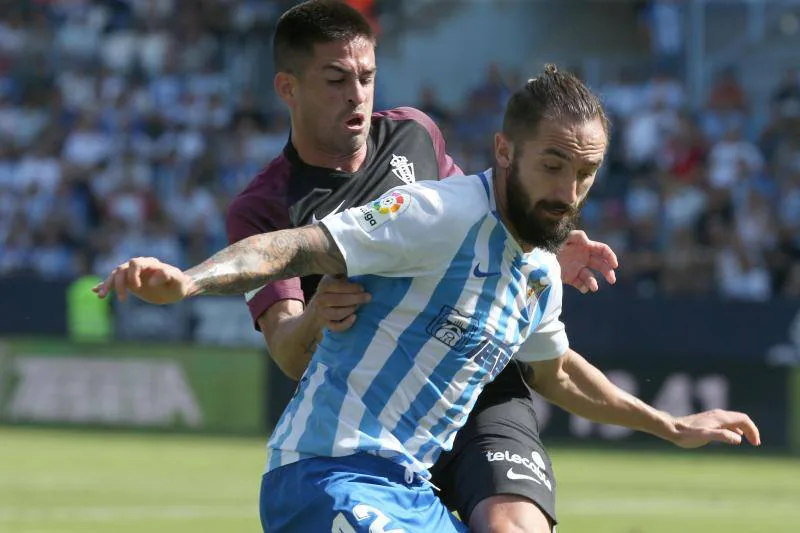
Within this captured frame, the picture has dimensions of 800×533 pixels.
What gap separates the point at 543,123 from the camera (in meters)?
4.79

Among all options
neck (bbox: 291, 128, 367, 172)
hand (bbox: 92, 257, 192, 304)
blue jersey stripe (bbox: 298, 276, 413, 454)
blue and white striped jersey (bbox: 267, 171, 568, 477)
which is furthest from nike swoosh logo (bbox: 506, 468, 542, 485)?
hand (bbox: 92, 257, 192, 304)

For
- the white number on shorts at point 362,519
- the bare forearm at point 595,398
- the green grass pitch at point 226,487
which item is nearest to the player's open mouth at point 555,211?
the white number on shorts at point 362,519

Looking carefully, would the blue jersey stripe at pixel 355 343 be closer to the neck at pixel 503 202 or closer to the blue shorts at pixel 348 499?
the blue shorts at pixel 348 499

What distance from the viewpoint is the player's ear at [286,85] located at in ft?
21.5

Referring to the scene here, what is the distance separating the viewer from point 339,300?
484 cm

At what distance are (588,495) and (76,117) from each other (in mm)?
14132

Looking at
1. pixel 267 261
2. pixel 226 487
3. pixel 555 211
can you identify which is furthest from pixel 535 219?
pixel 226 487

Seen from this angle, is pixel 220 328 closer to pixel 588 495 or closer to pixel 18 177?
pixel 18 177

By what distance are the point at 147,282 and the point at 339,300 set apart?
96 cm

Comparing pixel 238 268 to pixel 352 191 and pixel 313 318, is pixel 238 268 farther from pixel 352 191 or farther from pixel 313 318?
pixel 352 191

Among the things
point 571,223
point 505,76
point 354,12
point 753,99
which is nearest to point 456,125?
point 505,76

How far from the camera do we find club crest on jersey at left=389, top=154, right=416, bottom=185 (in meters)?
6.25

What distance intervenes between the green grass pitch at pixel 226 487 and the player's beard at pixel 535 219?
6235mm

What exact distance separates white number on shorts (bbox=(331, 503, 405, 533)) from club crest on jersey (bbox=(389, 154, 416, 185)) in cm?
183
